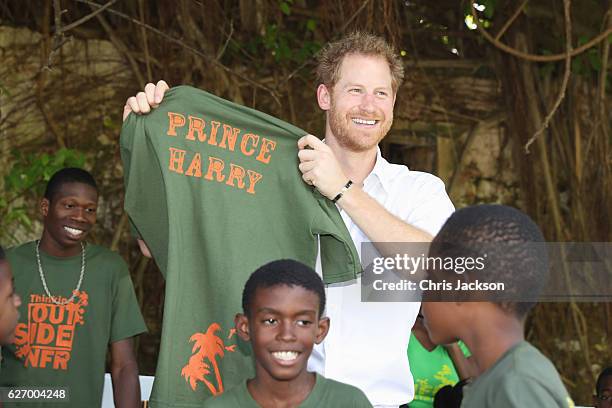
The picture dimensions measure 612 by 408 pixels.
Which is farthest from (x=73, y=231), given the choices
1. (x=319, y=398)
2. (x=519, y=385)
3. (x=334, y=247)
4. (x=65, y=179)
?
(x=519, y=385)

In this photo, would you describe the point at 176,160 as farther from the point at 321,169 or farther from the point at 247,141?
the point at 321,169

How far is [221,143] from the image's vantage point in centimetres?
273

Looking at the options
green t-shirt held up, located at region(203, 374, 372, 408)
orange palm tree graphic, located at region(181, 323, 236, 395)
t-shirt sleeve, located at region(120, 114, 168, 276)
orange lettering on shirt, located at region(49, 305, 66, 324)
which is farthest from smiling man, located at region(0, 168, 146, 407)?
green t-shirt held up, located at region(203, 374, 372, 408)

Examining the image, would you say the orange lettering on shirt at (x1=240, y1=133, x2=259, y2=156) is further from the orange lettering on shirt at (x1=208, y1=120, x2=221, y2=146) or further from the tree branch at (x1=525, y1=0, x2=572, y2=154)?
the tree branch at (x1=525, y1=0, x2=572, y2=154)

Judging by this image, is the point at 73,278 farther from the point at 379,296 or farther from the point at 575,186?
the point at 575,186

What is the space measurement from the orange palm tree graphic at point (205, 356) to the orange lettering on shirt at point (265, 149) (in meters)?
0.47

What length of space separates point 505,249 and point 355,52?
114 cm

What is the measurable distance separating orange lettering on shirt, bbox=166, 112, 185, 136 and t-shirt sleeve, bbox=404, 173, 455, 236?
689mm

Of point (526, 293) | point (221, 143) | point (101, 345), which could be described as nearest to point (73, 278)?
point (101, 345)

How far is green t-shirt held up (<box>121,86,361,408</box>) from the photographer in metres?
2.59

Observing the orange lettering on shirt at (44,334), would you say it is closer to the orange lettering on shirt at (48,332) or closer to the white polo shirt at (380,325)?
the orange lettering on shirt at (48,332)

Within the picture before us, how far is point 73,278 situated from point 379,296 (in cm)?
115

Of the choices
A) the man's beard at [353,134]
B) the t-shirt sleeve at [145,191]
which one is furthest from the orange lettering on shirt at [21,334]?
the man's beard at [353,134]

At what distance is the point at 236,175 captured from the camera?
2.70m
